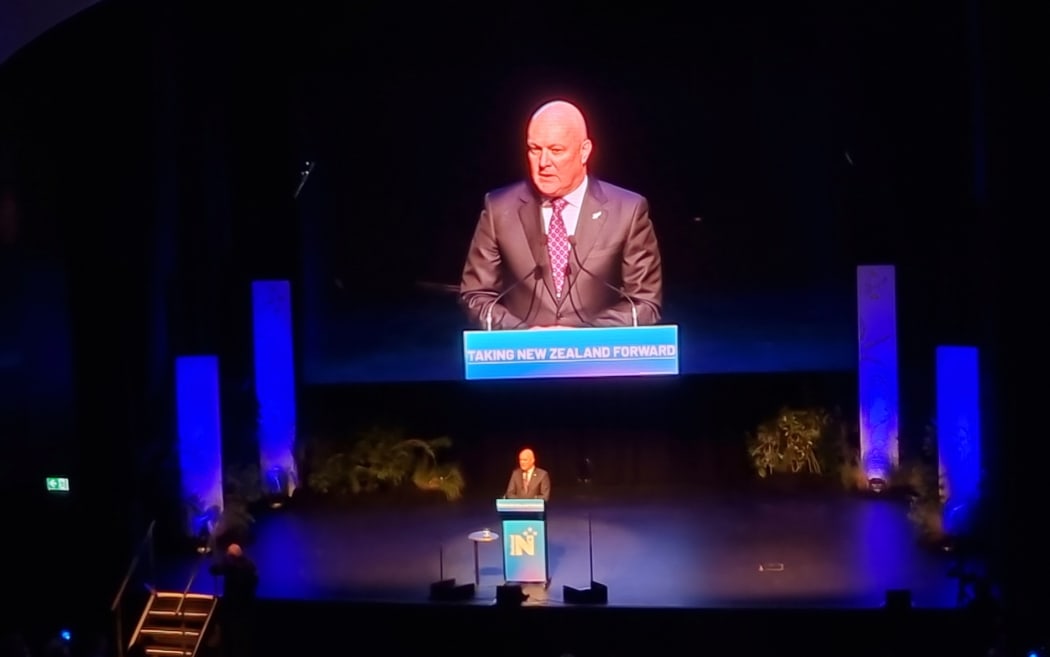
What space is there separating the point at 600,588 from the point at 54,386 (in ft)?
17.5

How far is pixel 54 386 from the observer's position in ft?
33.9

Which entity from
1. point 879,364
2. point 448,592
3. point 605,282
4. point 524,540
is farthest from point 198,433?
point 879,364

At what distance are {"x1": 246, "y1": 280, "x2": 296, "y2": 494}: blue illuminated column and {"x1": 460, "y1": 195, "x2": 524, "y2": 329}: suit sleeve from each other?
1.97m

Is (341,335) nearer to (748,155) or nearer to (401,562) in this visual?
(401,562)

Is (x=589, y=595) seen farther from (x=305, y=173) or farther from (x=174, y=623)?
(x=305, y=173)

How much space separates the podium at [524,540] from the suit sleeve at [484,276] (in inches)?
142

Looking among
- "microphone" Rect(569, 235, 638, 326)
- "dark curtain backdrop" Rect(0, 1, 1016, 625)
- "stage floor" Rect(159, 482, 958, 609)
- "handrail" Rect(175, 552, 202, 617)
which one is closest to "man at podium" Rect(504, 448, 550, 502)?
"stage floor" Rect(159, 482, 958, 609)

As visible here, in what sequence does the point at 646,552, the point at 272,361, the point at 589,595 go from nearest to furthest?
the point at 589,595 → the point at 646,552 → the point at 272,361

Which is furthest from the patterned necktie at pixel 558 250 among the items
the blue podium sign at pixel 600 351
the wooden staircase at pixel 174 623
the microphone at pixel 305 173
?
the wooden staircase at pixel 174 623

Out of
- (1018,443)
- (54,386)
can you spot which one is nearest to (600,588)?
(1018,443)

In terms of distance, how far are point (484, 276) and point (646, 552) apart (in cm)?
373

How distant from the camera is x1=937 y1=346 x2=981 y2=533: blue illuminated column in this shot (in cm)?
990

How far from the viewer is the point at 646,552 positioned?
10188 millimetres

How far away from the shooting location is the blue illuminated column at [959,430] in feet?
32.5
